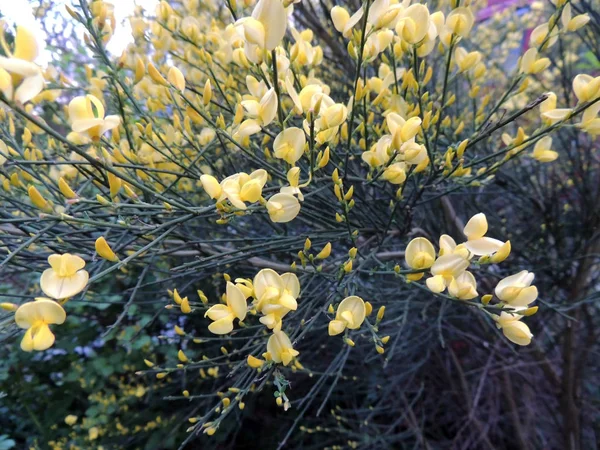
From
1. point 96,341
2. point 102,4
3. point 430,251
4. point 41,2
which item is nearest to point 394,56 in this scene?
point 430,251

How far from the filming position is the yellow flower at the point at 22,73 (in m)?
0.48

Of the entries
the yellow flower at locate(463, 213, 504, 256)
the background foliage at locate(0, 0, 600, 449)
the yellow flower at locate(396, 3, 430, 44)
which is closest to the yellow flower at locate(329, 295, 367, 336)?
the yellow flower at locate(463, 213, 504, 256)

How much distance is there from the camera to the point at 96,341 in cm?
196

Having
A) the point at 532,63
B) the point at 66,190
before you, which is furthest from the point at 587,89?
the point at 66,190

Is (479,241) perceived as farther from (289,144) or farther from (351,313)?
(289,144)

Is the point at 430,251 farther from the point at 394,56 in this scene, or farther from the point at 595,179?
the point at 595,179

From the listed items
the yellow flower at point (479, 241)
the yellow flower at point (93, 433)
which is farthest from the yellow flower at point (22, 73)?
the yellow flower at point (93, 433)

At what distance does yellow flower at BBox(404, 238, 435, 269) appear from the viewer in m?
0.66

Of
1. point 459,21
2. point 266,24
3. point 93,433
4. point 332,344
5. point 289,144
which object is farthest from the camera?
point 332,344

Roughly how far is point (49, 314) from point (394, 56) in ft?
2.47

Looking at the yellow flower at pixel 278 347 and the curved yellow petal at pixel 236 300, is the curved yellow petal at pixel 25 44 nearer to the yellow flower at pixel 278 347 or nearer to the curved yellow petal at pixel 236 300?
the curved yellow petal at pixel 236 300

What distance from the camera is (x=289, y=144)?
693 millimetres

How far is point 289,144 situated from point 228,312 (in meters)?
0.28

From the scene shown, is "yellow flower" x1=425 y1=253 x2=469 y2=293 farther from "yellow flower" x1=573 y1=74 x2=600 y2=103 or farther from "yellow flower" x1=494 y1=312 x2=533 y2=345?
"yellow flower" x1=573 y1=74 x2=600 y2=103
